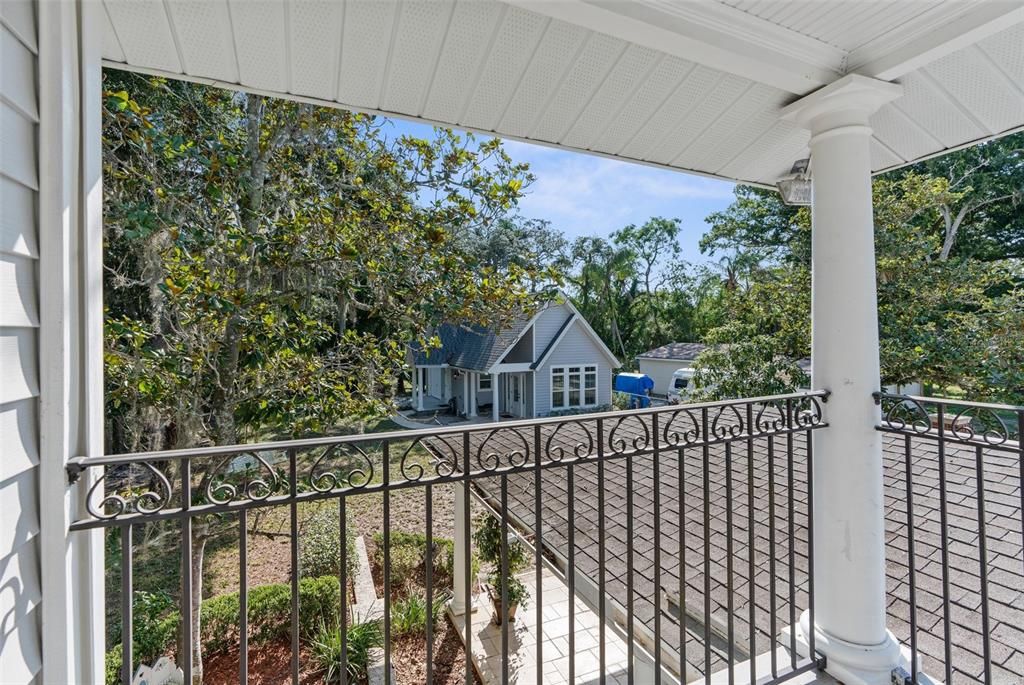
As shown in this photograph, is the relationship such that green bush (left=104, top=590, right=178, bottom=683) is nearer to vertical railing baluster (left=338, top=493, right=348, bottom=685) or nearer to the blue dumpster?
vertical railing baluster (left=338, top=493, right=348, bottom=685)

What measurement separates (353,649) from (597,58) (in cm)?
418

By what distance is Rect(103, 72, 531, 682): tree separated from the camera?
10.5 ft

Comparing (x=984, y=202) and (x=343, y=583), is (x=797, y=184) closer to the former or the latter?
(x=343, y=583)

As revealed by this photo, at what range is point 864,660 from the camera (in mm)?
1772

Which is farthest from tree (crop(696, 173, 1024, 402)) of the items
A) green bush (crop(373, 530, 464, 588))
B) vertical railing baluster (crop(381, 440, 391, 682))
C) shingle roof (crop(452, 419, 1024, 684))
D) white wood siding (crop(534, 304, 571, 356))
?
vertical railing baluster (crop(381, 440, 391, 682))

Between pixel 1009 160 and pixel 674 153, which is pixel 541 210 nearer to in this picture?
pixel 1009 160

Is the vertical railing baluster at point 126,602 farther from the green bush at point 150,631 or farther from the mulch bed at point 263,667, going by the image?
the green bush at point 150,631

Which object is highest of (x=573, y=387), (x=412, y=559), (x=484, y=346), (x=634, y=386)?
(x=484, y=346)

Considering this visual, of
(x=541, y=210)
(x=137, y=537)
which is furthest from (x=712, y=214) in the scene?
(x=137, y=537)

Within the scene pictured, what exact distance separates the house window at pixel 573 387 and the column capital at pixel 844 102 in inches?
481

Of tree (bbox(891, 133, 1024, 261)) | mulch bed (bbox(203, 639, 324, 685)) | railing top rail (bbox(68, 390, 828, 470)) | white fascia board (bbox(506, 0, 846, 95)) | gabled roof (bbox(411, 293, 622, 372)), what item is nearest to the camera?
railing top rail (bbox(68, 390, 828, 470))

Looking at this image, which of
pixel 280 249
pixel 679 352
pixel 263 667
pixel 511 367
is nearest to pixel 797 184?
pixel 280 249

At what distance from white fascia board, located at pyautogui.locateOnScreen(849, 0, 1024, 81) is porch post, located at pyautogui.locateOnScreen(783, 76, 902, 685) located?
9cm

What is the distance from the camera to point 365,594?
15.5 ft
